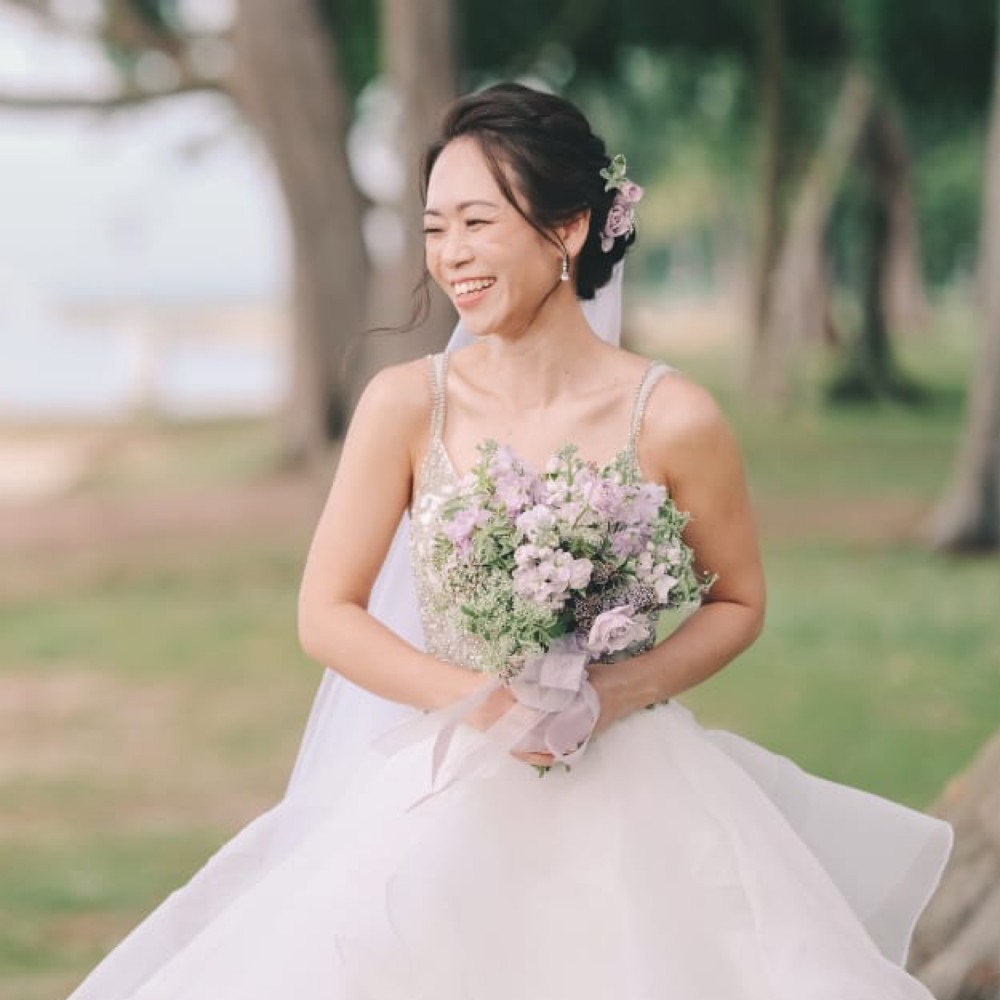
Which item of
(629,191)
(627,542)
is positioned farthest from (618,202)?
(627,542)

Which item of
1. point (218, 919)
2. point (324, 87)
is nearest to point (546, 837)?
point (218, 919)

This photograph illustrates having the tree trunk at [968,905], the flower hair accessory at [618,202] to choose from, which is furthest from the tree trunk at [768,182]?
the flower hair accessory at [618,202]

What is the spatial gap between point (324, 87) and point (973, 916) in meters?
12.1

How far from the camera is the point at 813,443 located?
20250mm

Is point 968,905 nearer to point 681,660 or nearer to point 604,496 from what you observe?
point 681,660

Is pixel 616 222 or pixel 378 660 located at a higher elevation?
pixel 616 222

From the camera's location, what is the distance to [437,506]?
9.86 feet

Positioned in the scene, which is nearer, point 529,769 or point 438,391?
point 529,769

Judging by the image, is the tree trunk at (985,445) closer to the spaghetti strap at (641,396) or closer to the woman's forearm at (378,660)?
the spaghetti strap at (641,396)

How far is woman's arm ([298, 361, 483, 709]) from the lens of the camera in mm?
3018

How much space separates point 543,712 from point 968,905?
1766 millimetres

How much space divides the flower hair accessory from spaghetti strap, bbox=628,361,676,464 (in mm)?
215

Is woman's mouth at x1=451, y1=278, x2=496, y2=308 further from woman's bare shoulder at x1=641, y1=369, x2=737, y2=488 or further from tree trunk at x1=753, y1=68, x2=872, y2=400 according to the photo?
tree trunk at x1=753, y1=68, x2=872, y2=400

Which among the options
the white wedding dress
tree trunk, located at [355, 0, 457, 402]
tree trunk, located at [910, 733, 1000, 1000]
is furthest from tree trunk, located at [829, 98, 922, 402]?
the white wedding dress
